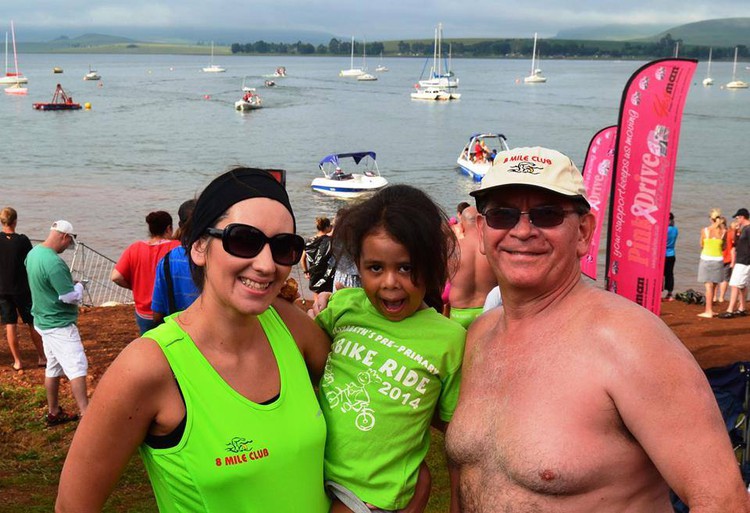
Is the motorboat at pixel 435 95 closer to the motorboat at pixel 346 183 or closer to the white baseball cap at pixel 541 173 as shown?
the motorboat at pixel 346 183

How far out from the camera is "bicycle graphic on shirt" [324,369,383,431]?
8.73ft

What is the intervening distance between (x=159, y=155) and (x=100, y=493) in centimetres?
4962

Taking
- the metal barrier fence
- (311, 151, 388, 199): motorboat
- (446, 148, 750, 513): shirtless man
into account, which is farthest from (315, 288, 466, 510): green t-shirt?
(311, 151, 388, 199): motorboat

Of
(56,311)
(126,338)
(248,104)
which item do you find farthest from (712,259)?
(248,104)

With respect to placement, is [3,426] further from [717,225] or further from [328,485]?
[717,225]

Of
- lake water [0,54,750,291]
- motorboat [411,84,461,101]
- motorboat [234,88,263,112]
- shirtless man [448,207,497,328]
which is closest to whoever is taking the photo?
shirtless man [448,207,497,328]

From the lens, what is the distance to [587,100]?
106m

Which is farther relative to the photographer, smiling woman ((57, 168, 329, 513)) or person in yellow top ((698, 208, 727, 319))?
person in yellow top ((698, 208, 727, 319))

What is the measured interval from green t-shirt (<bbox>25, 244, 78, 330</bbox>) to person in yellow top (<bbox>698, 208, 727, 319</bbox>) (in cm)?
1153

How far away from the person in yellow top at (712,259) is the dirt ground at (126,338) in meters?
0.48

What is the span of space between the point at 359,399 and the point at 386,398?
9cm

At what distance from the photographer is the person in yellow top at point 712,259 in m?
14.8

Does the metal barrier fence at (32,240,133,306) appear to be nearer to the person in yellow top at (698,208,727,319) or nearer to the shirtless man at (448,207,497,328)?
the shirtless man at (448,207,497,328)

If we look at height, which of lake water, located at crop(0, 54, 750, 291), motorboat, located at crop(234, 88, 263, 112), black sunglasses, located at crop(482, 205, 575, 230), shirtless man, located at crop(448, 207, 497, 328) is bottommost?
lake water, located at crop(0, 54, 750, 291)
